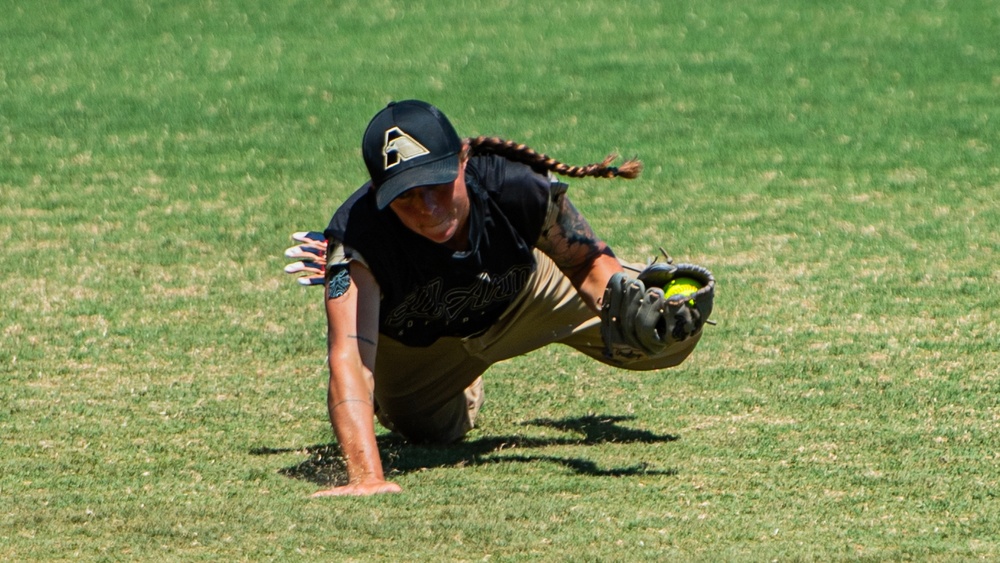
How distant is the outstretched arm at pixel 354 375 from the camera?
4859mm

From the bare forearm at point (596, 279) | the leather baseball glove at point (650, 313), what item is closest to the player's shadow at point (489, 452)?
the leather baseball glove at point (650, 313)

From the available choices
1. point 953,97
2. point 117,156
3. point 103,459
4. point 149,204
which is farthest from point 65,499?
point 953,97

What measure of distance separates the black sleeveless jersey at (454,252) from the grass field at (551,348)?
1.95 ft

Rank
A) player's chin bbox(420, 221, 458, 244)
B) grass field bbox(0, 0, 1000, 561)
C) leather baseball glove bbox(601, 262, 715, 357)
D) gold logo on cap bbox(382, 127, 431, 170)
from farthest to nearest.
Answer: leather baseball glove bbox(601, 262, 715, 357)
player's chin bbox(420, 221, 458, 244)
gold logo on cap bbox(382, 127, 431, 170)
grass field bbox(0, 0, 1000, 561)

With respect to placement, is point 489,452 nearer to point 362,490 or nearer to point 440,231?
point 362,490

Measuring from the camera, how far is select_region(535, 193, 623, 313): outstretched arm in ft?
17.9

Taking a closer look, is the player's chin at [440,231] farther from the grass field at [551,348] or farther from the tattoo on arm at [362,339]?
the grass field at [551,348]

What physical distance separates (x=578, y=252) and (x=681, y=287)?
1.37 feet

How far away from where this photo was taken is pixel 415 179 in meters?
4.76

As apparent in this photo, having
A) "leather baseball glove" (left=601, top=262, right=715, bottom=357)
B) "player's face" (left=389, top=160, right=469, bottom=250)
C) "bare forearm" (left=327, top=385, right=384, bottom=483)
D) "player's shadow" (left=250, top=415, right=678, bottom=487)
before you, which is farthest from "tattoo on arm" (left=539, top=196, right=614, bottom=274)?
"bare forearm" (left=327, top=385, right=384, bottom=483)

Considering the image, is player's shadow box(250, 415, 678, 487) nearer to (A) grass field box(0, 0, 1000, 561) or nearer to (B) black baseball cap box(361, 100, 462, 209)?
(A) grass field box(0, 0, 1000, 561)

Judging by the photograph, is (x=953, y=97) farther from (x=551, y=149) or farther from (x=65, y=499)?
(x=65, y=499)

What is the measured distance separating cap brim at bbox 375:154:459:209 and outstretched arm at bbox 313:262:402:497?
0.35 meters

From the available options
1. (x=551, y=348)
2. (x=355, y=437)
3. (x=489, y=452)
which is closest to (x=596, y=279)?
(x=489, y=452)
